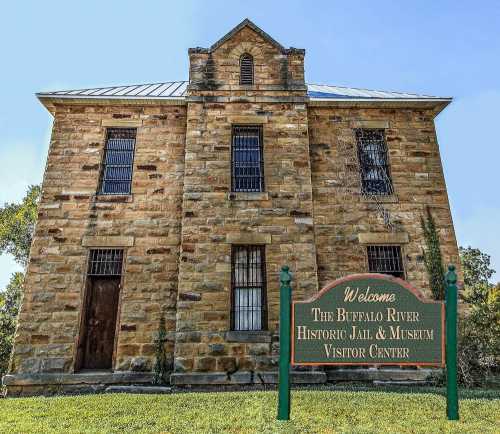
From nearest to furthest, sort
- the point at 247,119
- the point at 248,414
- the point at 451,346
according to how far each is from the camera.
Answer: the point at 451,346, the point at 248,414, the point at 247,119

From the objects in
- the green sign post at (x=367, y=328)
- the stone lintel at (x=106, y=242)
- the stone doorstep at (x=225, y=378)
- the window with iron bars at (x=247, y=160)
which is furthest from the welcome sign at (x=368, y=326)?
the stone lintel at (x=106, y=242)

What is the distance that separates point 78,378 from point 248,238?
17.0 ft

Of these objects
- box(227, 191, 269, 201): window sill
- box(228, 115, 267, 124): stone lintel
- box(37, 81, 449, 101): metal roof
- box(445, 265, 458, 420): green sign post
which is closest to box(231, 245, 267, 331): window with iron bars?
box(227, 191, 269, 201): window sill

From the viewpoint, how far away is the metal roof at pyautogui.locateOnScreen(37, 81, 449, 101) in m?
11.0

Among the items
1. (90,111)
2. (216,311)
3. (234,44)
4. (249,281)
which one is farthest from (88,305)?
(234,44)

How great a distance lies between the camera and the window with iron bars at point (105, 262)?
9492 mm

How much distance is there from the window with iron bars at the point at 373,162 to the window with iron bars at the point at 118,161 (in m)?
6.75

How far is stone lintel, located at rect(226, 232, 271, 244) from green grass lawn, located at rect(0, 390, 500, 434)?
3.76 metres

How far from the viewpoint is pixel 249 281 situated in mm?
9297

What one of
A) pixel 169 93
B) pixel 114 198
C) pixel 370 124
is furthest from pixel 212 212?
pixel 370 124

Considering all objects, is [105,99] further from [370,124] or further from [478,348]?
[478,348]

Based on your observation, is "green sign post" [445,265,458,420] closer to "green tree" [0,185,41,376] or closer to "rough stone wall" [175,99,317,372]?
"rough stone wall" [175,99,317,372]

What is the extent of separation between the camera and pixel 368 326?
488cm

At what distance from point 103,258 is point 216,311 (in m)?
3.35
